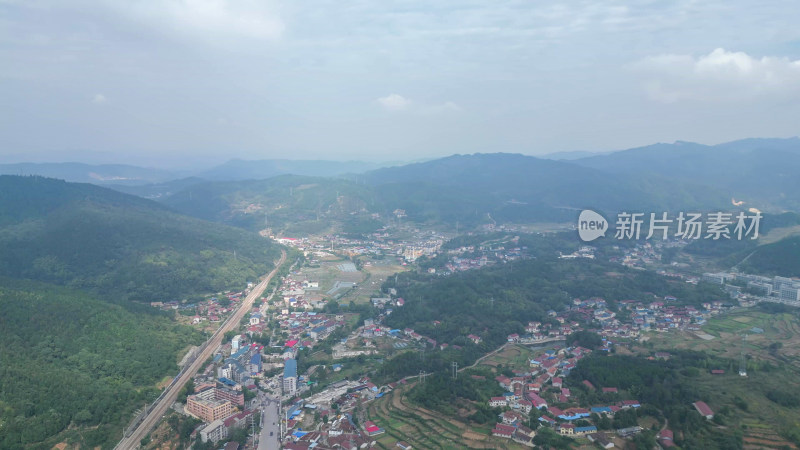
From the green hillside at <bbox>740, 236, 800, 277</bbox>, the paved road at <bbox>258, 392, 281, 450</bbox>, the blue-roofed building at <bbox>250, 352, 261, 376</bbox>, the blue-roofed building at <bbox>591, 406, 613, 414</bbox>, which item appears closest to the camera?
the paved road at <bbox>258, 392, 281, 450</bbox>

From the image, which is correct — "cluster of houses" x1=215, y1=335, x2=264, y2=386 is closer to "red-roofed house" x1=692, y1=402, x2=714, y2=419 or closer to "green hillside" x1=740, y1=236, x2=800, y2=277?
"red-roofed house" x1=692, y1=402, x2=714, y2=419

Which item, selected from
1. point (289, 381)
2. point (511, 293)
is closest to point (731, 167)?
point (511, 293)

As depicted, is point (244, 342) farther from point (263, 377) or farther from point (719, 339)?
point (719, 339)

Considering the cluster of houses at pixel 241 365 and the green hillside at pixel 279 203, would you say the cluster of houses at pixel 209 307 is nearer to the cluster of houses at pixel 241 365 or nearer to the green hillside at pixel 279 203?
the cluster of houses at pixel 241 365

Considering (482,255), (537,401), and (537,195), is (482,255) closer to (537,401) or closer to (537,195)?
(537,401)

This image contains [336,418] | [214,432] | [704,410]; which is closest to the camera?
[704,410]

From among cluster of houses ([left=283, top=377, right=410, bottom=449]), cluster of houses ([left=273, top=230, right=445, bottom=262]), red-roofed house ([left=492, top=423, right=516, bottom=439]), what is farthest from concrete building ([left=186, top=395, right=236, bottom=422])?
cluster of houses ([left=273, top=230, right=445, bottom=262])
